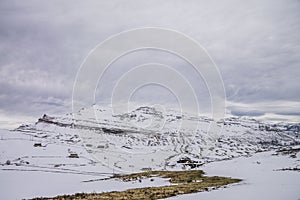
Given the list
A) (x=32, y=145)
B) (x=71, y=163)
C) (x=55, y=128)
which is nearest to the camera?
(x=71, y=163)

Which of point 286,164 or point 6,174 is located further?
point 6,174

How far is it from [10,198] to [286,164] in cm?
3341

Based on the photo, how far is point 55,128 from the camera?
183875mm

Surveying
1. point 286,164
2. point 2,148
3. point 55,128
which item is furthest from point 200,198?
point 55,128

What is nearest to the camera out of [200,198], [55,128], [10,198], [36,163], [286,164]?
[200,198]

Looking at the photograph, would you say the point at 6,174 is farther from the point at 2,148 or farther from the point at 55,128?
the point at 55,128

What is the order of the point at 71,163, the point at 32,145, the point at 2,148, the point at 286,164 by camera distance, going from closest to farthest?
the point at 286,164
the point at 71,163
the point at 2,148
the point at 32,145

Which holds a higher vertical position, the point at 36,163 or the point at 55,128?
the point at 55,128

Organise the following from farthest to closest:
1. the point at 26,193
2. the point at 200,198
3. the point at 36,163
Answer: the point at 36,163 → the point at 26,193 → the point at 200,198

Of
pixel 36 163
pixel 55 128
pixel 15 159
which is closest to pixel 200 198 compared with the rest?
pixel 36 163

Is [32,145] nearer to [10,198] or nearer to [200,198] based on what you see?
[10,198]

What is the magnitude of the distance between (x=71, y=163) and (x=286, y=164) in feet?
153

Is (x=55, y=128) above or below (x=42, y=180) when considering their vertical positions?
above

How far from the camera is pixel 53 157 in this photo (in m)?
68.7
